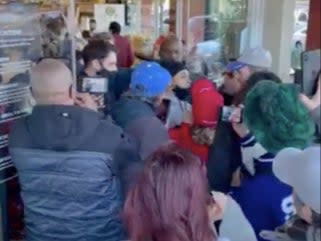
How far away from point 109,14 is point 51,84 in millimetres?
5086

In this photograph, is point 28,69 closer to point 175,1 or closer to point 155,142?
point 155,142

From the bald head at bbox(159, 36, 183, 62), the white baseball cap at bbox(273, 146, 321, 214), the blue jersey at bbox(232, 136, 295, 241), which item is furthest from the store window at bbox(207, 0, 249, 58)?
the white baseball cap at bbox(273, 146, 321, 214)

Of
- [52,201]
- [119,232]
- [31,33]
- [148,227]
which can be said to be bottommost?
[119,232]

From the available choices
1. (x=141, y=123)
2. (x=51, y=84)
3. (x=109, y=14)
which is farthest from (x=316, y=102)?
(x=109, y=14)

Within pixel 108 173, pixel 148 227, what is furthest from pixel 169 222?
pixel 108 173

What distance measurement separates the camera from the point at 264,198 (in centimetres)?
169

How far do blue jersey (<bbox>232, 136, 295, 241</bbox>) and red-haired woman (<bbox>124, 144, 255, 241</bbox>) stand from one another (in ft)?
1.48

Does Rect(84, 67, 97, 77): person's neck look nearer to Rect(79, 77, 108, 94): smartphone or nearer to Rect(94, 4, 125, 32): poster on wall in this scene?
Rect(79, 77, 108, 94): smartphone

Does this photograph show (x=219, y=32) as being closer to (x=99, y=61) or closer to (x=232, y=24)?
(x=232, y=24)

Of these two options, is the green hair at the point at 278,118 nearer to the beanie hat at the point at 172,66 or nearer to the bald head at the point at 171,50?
the beanie hat at the point at 172,66

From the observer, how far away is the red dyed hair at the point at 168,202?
1202mm

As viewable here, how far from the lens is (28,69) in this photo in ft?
8.19

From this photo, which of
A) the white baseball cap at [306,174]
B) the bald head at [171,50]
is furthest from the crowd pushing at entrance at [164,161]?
the bald head at [171,50]

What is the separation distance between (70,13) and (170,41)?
3.35 ft
